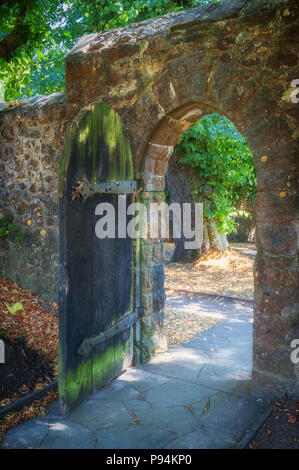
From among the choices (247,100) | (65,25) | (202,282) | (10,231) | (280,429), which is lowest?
(280,429)

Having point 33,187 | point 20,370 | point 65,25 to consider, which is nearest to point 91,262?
point 20,370

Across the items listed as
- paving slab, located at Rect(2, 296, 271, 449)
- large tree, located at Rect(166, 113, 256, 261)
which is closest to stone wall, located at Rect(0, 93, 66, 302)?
paving slab, located at Rect(2, 296, 271, 449)

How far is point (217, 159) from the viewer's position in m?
8.55

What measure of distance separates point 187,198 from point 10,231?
482cm

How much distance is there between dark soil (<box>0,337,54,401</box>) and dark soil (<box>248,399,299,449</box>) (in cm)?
192

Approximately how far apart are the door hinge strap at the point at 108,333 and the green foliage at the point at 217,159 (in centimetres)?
529

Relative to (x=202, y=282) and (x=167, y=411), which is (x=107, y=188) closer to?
(x=167, y=411)

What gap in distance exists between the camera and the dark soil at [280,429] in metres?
2.67

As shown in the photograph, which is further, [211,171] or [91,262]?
[211,171]

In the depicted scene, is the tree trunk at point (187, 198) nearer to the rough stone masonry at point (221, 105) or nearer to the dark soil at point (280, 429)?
the rough stone masonry at point (221, 105)

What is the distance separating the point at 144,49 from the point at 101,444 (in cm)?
343

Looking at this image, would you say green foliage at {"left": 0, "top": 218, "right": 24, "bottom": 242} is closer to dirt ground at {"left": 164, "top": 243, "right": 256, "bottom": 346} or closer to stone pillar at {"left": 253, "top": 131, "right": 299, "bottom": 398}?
dirt ground at {"left": 164, "top": 243, "right": 256, "bottom": 346}
